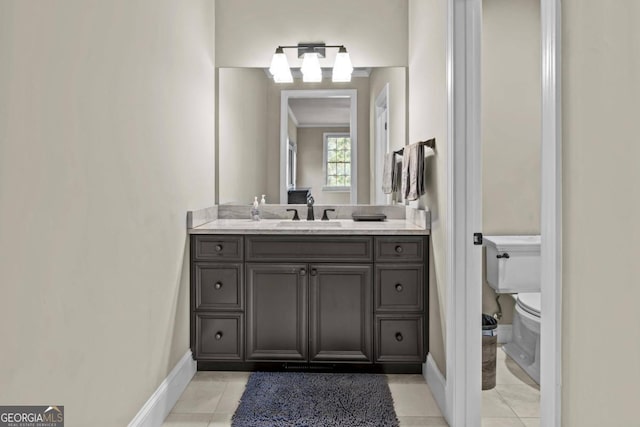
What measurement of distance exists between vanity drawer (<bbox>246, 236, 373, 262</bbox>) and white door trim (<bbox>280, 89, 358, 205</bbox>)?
2.25 ft

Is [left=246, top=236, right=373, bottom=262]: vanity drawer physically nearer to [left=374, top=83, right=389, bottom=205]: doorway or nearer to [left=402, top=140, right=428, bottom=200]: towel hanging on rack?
[left=402, top=140, right=428, bottom=200]: towel hanging on rack

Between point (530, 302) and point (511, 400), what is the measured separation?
582 mm

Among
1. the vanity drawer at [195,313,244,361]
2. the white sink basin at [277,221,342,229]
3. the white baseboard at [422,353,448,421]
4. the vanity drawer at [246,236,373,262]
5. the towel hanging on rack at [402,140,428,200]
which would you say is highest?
the towel hanging on rack at [402,140,428,200]

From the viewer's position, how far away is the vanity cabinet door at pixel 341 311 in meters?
2.55

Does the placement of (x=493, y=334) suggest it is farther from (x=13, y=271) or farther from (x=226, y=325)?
(x=13, y=271)

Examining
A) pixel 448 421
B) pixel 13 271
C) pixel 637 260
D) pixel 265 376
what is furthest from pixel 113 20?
pixel 448 421

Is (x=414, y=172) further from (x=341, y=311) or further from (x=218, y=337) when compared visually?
(x=218, y=337)

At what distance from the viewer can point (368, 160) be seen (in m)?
3.19

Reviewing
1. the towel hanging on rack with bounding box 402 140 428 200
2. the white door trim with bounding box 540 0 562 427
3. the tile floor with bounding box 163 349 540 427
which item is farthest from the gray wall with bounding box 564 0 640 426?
the towel hanging on rack with bounding box 402 140 428 200

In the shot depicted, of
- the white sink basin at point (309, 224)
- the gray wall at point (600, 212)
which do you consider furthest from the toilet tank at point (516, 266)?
the gray wall at point (600, 212)

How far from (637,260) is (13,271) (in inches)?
53.8

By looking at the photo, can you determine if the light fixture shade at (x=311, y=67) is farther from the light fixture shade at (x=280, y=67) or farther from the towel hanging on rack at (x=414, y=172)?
the towel hanging on rack at (x=414, y=172)

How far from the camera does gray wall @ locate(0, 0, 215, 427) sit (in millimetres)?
1132

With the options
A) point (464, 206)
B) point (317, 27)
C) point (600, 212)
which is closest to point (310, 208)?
point (317, 27)
